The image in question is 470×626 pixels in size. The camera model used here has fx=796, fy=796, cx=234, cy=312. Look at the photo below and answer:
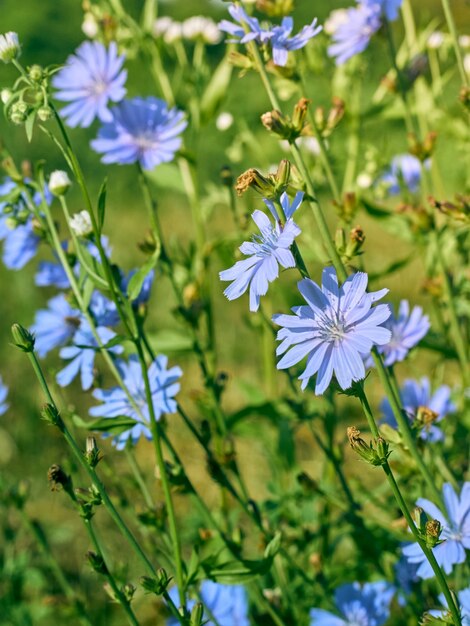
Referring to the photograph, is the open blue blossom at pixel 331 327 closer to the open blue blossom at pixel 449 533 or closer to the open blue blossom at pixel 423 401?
the open blue blossom at pixel 449 533

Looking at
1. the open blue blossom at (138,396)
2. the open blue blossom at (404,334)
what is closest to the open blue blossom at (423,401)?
the open blue blossom at (404,334)

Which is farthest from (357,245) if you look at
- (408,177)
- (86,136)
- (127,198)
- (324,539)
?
(86,136)

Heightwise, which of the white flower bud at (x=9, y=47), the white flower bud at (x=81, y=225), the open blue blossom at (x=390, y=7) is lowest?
the white flower bud at (x=81, y=225)

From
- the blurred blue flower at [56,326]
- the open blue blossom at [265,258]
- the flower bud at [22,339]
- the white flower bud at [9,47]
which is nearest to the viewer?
the open blue blossom at [265,258]

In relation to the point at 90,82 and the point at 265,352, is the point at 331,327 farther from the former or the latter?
the point at 265,352

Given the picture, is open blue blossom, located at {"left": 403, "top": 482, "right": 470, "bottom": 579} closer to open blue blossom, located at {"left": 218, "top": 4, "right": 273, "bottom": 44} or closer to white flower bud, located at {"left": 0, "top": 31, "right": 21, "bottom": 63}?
open blue blossom, located at {"left": 218, "top": 4, "right": 273, "bottom": 44}

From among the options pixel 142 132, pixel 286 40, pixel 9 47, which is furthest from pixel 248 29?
pixel 142 132

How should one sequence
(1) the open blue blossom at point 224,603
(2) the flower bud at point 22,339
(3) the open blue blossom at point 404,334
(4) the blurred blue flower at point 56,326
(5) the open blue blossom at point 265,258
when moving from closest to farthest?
1. (5) the open blue blossom at point 265,258
2. (2) the flower bud at point 22,339
3. (3) the open blue blossom at point 404,334
4. (1) the open blue blossom at point 224,603
5. (4) the blurred blue flower at point 56,326
